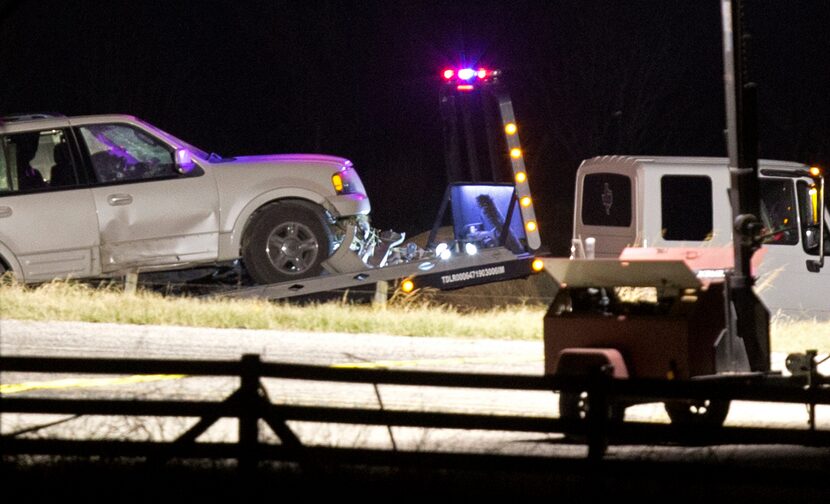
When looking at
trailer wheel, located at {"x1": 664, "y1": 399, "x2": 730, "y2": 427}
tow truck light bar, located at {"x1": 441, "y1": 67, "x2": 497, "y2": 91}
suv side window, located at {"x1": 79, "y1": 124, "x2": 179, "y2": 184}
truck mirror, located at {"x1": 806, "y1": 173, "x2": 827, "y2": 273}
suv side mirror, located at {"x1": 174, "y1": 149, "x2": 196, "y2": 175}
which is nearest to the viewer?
trailer wheel, located at {"x1": 664, "y1": 399, "x2": 730, "y2": 427}

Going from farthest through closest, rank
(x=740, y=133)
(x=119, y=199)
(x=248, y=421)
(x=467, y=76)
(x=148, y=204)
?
(x=467, y=76) → (x=148, y=204) → (x=119, y=199) → (x=740, y=133) → (x=248, y=421)

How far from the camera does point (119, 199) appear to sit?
13.4m

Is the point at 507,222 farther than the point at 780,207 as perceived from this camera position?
No

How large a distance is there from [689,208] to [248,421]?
981cm

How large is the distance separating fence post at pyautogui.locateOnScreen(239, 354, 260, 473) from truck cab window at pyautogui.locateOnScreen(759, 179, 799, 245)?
10.0m

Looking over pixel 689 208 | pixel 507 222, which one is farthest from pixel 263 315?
pixel 689 208

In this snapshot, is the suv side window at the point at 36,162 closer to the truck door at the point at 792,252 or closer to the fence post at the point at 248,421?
the fence post at the point at 248,421

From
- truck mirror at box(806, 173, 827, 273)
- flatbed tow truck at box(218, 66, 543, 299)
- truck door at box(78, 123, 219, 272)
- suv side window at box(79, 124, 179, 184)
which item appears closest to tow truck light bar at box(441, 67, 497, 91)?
flatbed tow truck at box(218, 66, 543, 299)

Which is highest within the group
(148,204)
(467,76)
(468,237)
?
(467,76)

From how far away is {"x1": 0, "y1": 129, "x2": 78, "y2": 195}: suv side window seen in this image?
1328 centimetres

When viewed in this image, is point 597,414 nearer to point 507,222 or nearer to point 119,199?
point 119,199

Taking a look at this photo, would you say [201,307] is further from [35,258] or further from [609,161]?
[609,161]

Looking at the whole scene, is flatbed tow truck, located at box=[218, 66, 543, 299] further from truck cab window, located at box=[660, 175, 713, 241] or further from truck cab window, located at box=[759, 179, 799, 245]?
truck cab window, located at box=[759, 179, 799, 245]

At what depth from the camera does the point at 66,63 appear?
40094 mm
